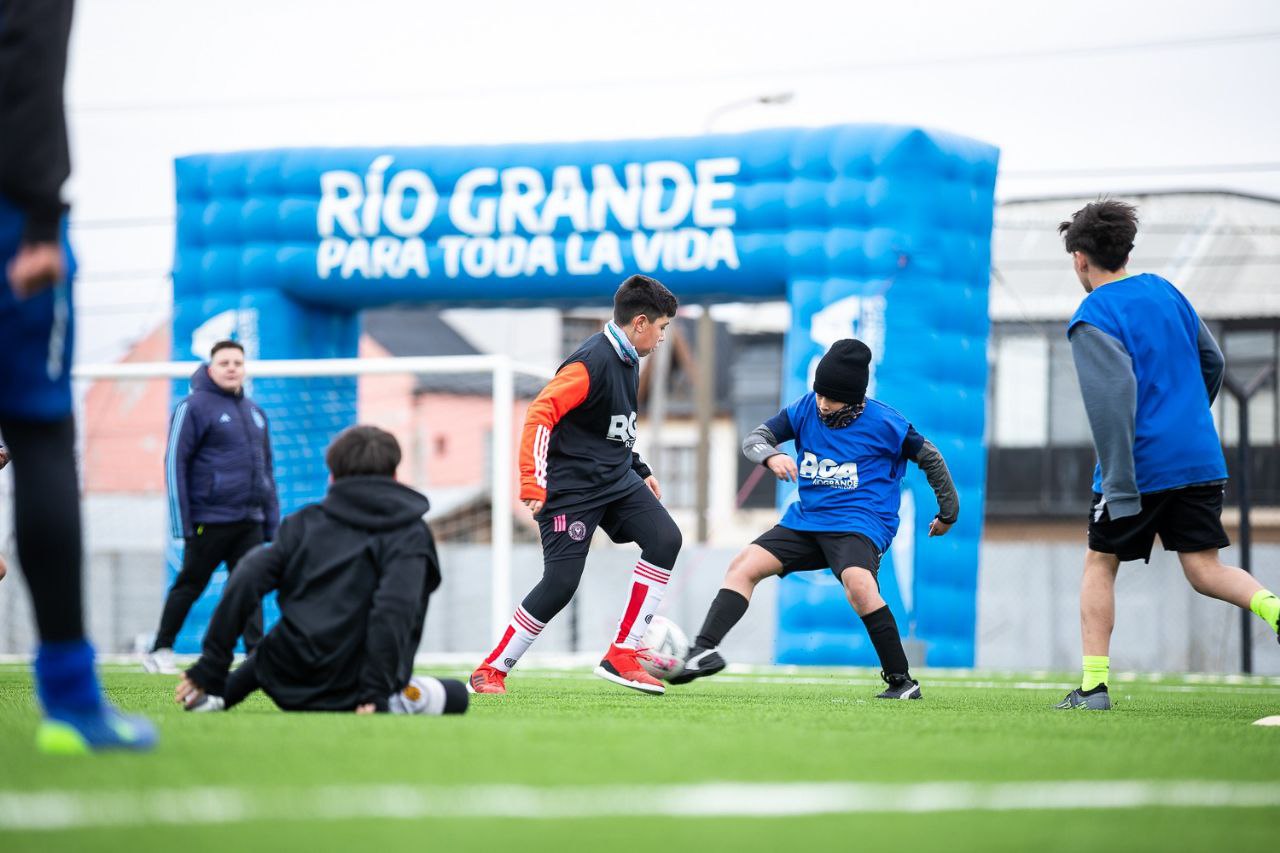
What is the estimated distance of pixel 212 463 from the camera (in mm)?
8297

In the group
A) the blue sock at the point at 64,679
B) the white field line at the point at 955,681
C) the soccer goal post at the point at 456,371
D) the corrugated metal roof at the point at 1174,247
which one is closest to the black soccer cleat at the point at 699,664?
the white field line at the point at 955,681

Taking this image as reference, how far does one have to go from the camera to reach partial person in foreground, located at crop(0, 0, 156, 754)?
3250 millimetres

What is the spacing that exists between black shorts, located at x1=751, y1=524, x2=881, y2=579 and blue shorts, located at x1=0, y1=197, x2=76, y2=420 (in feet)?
11.8

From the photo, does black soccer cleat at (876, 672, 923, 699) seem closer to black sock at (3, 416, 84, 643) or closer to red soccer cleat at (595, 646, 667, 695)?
red soccer cleat at (595, 646, 667, 695)

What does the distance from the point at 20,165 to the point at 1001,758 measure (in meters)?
2.60

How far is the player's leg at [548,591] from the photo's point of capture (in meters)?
6.26

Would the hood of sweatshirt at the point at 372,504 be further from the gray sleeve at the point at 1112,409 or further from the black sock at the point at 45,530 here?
the gray sleeve at the point at 1112,409

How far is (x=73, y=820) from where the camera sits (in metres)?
2.57

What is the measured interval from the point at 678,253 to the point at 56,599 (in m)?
8.33

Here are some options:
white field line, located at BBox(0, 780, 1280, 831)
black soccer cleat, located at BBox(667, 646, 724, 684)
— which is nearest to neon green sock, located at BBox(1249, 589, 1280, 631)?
black soccer cleat, located at BBox(667, 646, 724, 684)

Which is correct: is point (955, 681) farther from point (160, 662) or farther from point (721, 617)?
point (160, 662)

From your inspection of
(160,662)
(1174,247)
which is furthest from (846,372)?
(1174,247)

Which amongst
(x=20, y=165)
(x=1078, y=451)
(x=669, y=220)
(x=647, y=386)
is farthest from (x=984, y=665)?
(x=647, y=386)

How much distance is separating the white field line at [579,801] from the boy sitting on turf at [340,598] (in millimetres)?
1503
